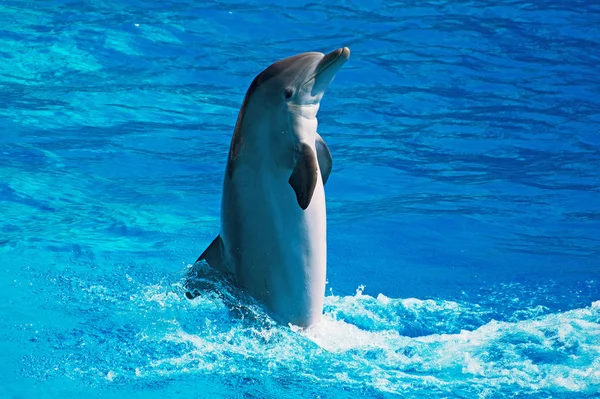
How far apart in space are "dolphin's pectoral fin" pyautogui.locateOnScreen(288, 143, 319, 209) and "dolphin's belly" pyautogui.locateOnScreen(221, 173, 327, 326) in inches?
7.0

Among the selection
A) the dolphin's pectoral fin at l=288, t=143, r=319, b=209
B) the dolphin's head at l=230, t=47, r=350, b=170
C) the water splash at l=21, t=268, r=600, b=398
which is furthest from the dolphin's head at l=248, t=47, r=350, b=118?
the water splash at l=21, t=268, r=600, b=398

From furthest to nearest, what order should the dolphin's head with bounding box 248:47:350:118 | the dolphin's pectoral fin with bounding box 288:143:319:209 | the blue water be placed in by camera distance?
the blue water
the dolphin's head with bounding box 248:47:350:118
the dolphin's pectoral fin with bounding box 288:143:319:209

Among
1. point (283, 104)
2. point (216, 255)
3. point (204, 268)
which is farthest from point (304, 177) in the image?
point (204, 268)

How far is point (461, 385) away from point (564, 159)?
5.52 meters

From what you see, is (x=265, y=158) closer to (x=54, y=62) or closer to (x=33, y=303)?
(x=33, y=303)

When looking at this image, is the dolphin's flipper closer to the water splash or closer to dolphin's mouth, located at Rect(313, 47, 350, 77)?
the water splash

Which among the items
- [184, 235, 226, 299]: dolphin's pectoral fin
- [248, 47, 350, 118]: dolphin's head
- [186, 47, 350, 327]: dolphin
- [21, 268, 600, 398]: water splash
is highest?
[248, 47, 350, 118]: dolphin's head

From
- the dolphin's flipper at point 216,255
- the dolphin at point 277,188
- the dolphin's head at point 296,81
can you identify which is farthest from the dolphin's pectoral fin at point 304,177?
the dolphin's flipper at point 216,255

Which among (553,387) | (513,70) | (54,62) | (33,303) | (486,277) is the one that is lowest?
(33,303)

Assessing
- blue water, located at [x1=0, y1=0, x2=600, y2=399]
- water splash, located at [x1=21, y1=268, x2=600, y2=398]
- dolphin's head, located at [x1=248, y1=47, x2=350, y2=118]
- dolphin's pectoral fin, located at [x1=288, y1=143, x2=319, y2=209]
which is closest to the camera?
dolphin's pectoral fin, located at [x1=288, y1=143, x2=319, y2=209]

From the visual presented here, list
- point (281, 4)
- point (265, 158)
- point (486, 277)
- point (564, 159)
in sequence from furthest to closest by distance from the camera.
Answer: point (281, 4)
point (564, 159)
point (486, 277)
point (265, 158)

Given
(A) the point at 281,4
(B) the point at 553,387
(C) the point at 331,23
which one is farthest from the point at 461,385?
(A) the point at 281,4

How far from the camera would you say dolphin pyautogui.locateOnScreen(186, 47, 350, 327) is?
15.7ft

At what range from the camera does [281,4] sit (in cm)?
1479
